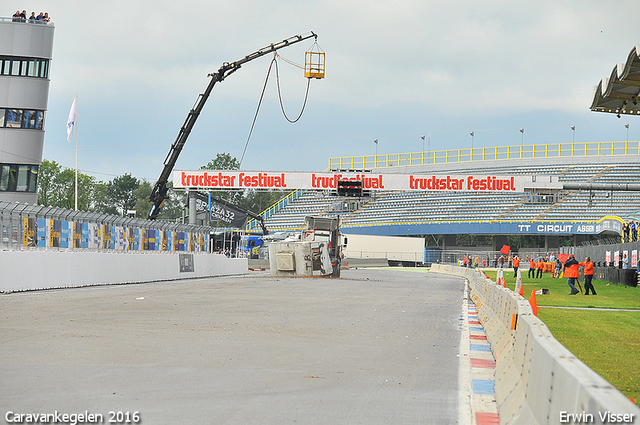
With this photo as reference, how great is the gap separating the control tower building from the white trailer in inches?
1373

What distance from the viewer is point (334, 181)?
5319cm

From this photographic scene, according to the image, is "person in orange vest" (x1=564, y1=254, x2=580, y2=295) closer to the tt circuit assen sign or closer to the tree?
the tt circuit assen sign

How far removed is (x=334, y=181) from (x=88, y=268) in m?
29.7

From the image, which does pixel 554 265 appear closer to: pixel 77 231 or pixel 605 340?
pixel 77 231

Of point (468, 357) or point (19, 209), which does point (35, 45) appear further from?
point (468, 357)

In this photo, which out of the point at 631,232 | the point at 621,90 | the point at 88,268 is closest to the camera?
the point at 621,90

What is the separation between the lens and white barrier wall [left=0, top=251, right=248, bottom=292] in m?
21.2

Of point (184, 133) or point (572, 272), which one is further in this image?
point (184, 133)

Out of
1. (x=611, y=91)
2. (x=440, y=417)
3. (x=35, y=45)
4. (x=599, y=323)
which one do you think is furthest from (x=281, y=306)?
(x=35, y=45)

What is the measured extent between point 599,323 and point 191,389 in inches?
439

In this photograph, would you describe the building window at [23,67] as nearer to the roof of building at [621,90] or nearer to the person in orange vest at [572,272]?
the person in orange vest at [572,272]

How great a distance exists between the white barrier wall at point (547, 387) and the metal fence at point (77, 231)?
1715cm

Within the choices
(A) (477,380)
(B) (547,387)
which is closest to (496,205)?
(A) (477,380)

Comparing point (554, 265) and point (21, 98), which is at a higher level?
point (21, 98)
